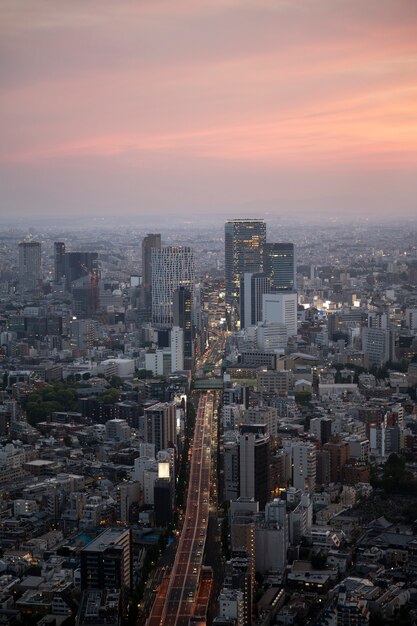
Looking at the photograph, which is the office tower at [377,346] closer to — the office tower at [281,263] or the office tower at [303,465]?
the office tower at [281,263]

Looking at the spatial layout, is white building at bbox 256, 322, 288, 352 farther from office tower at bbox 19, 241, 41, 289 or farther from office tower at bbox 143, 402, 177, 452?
office tower at bbox 143, 402, 177, 452

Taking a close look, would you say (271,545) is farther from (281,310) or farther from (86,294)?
(86,294)

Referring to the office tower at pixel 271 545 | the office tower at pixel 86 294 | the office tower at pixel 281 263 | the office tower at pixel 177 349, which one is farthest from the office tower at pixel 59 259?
the office tower at pixel 271 545

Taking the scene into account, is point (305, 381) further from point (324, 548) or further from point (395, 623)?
point (395, 623)

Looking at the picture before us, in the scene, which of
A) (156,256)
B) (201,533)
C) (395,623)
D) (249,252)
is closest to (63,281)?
(156,256)

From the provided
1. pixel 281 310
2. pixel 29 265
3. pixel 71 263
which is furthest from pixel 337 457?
pixel 71 263

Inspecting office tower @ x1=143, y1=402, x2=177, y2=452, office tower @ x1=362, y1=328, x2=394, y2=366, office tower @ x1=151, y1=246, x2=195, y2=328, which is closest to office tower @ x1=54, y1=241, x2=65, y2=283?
office tower @ x1=151, y1=246, x2=195, y2=328
